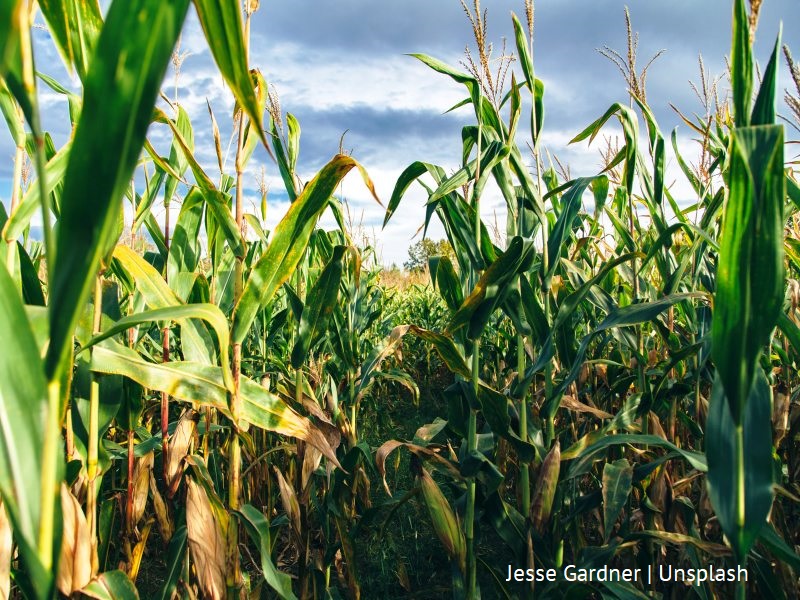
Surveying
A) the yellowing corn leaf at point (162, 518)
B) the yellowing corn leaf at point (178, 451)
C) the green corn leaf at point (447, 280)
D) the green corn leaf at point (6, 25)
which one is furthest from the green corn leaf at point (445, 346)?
the yellowing corn leaf at point (162, 518)

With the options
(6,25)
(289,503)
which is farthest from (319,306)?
(6,25)

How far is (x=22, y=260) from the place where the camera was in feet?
3.45

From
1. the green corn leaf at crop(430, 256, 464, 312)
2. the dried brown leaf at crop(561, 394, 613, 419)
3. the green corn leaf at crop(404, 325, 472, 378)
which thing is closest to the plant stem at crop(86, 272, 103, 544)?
the green corn leaf at crop(404, 325, 472, 378)

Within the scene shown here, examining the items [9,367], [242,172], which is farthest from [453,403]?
[9,367]

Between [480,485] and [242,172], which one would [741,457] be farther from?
[242,172]

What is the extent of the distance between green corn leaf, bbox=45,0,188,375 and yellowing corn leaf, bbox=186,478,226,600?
848mm

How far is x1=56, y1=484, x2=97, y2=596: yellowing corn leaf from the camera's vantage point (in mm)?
991

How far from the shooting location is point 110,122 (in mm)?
431

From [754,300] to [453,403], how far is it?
1.13 meters

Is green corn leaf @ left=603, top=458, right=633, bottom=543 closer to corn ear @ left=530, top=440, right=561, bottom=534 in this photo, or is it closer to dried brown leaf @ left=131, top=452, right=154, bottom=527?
corn ear @ left=530, top=440, right=561, bottom=534

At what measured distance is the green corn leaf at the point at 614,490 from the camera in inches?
55.1

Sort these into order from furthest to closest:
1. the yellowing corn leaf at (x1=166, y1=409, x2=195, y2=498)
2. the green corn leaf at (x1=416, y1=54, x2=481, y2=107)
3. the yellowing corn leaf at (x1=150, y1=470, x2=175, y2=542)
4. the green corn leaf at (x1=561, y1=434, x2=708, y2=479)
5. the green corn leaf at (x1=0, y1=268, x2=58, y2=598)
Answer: the yellowing corn leaf at (x1=150, y1=470, x2=175, y2=542) < the green corn leaf at (x1=416, y1=54, x2=481, y2=107) < the yellowing corn leaf at (x1=166, y1=409, x2=195, y2=498) < the green corn leaf at (x1=561, y1=434, x2=708, y2=479) < the green corn leaf at (x1=0, y1=268, x2=58, y2=598)

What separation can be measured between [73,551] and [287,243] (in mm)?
738

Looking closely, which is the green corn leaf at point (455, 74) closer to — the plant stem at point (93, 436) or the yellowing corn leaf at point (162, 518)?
the plant stem at point (93, 436)
